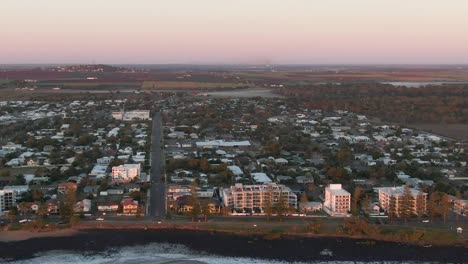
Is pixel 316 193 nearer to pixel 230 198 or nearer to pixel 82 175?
pixel 230 198

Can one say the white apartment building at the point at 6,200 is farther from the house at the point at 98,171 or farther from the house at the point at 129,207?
the house at the point at 98,171

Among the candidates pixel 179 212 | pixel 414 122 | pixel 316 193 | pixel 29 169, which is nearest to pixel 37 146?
pixel 29 169

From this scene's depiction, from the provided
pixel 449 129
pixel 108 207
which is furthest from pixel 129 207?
pixel 449 129

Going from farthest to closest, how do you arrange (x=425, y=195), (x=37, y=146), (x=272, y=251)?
(x=37, y=146)
(x=425, y=195)
(x=272, y=251)

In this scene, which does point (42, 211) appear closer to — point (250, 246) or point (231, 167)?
point (250, 246)

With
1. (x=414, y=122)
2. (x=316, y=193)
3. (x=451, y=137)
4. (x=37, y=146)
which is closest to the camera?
(x=316, y=193)

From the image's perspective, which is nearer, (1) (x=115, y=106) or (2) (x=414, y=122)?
(2) (x=414, y=122)

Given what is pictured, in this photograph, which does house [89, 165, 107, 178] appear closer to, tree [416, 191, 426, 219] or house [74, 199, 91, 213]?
house [74, 199, 91, 213]

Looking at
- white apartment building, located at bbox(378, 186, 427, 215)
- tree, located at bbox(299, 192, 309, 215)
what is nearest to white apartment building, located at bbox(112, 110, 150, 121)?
tree, located at bbox(299, 192, 309, 215)
